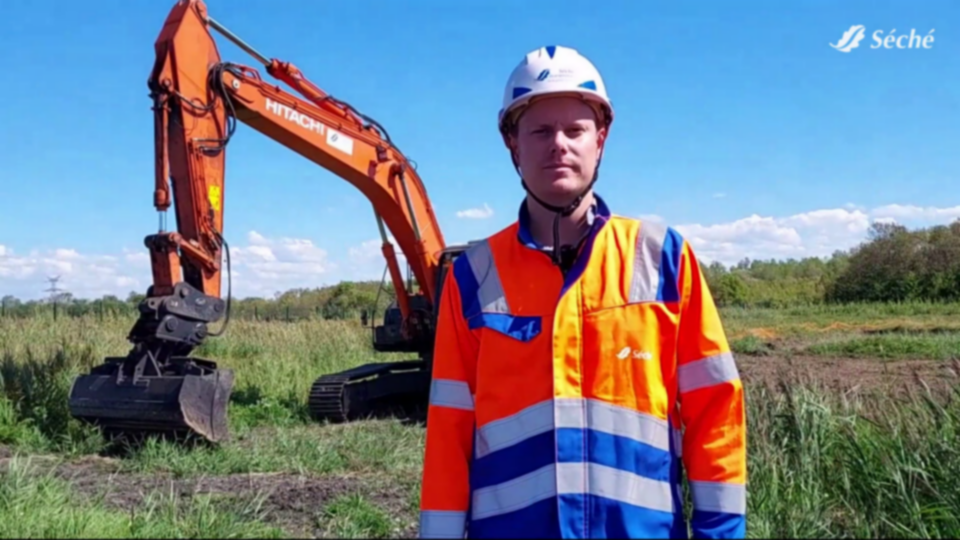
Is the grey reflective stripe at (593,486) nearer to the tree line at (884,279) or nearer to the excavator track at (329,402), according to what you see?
the excavator track at (329,402)

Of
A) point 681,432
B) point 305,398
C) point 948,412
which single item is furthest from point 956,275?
point 681,432

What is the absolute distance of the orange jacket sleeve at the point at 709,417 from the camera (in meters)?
2.16

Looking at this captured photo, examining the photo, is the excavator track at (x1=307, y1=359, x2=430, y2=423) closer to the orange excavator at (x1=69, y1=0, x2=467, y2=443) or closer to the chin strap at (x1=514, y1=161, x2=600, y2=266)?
the orange excavator at (x1=69, y1=0, x2=467, y2=443)

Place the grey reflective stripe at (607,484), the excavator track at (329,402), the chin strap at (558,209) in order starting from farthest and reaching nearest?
the excavator track at (329,402) < the chin strap at (558,209) < the grey reflective stripe at (607,484)

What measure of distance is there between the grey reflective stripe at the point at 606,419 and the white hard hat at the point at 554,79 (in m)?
0.81

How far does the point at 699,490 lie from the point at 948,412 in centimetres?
357

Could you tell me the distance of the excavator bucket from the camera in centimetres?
746

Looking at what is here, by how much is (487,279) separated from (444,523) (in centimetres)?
65

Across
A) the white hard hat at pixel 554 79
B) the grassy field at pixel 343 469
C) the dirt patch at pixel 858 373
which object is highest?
the white hard hat at pixel 554 79

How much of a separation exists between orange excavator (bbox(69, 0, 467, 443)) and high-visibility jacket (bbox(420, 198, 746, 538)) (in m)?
5.65

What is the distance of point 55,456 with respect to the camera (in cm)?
758

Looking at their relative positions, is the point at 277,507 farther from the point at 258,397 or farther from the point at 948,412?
the point at 258,397

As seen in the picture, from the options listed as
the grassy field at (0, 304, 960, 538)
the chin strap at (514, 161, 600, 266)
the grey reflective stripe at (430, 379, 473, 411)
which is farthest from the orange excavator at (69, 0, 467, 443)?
the chin strap at (514, 161, 600, 266)

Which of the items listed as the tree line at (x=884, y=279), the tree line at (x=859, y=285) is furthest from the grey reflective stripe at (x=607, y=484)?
the tree line at (x=884, y=279)
